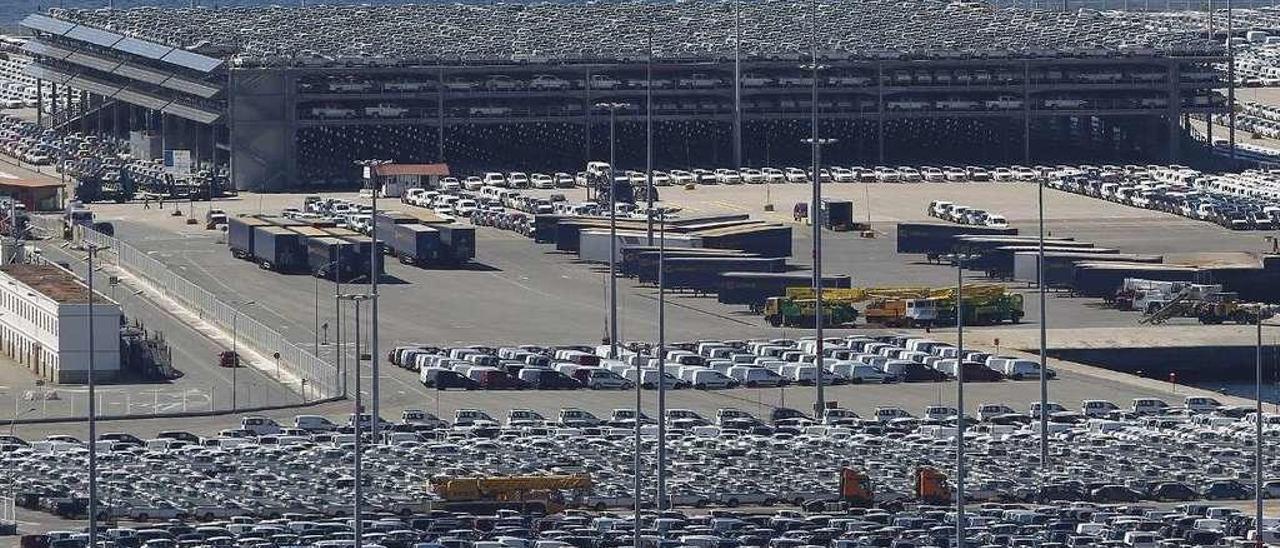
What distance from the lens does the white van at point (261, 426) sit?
409ft

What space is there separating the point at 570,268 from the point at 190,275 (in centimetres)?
1762

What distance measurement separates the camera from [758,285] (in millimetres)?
164875

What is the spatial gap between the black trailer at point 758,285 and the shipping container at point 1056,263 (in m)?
9.33

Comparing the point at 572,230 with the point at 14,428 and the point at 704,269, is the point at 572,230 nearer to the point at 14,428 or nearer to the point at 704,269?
the point at 704,269

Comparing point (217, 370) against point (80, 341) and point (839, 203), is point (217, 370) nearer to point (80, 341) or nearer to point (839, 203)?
point (80, 341)

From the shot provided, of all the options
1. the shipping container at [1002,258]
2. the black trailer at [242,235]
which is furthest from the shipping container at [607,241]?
the black trailer at [242,235]

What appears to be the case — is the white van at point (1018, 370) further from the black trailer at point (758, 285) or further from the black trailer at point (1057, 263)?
the black trailer at point (1057, 263)

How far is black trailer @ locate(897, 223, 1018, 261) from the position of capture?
602 ft

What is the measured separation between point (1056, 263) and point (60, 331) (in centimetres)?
5088

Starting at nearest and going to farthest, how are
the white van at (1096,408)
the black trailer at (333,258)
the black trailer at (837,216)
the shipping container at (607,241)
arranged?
the white van at (1096,408) → the black trailer at (333,258) → the shipping container at (607,241) → the black trailer at (837,216)

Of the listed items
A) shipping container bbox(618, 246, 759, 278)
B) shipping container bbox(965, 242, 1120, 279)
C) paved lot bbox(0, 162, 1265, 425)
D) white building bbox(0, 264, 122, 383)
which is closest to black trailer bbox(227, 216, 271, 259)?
paved lot bbox(0, 162, 1265, 425)

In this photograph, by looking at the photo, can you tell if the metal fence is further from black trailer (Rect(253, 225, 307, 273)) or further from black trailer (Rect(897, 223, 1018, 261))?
black trailer (Rect(897, 223, 1018, 261))

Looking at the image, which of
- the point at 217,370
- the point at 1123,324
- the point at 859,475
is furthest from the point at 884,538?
the point at 1123,324

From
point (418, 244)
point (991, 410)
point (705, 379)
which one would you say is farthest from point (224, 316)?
point (991, 410)
